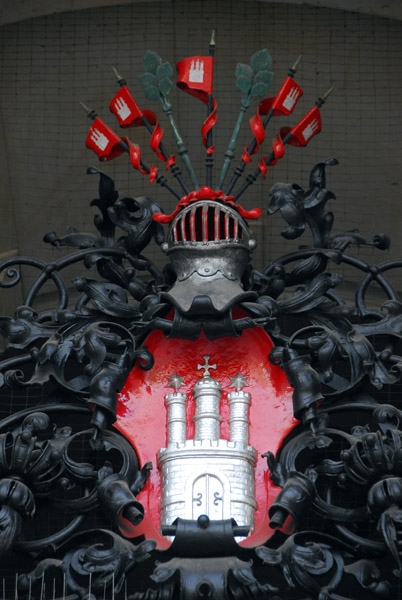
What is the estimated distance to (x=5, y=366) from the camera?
7105 millimetres

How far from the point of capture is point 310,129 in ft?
24.7

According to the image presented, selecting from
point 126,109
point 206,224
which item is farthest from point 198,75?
point 206,224

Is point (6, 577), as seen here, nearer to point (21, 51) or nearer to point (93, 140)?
point (93, 140)

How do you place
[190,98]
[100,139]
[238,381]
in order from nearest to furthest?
[238,381] < [100,139] < [190,98]

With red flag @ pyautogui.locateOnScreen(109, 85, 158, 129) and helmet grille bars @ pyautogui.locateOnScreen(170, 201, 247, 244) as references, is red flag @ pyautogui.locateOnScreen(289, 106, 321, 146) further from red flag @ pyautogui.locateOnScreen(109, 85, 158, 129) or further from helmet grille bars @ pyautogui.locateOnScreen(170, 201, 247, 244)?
red flag @ pyautogui.locateOnScreen(109, 85, 158, 129)

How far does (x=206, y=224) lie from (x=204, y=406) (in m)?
0.88

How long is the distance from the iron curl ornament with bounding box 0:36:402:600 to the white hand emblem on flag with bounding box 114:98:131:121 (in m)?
0.02

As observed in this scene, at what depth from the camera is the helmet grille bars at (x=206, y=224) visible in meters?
7.02

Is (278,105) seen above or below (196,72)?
below

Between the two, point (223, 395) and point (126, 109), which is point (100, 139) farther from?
point (223, 395)

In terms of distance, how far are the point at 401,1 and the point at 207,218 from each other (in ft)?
7.09

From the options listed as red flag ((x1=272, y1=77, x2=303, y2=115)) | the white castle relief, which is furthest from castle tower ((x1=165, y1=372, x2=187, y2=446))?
red flag ((x1=272, y1=77, x2=303, y2=115))

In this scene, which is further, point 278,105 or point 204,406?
point 278,105

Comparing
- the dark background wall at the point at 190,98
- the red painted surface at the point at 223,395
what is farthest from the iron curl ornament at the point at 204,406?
the dark background wall at the point at 190,98
